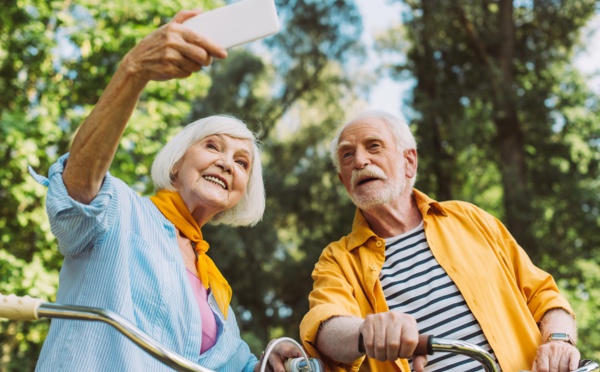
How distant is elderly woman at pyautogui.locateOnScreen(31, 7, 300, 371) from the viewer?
1389 millimetres

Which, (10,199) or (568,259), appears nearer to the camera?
(10,199)

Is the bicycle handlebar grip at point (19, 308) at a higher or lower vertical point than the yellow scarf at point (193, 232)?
higher

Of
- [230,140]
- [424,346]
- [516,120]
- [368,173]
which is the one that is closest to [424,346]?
[424,346]

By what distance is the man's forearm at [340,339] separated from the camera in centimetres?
167

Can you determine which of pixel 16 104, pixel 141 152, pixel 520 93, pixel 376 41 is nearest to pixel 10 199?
pixel 16 104

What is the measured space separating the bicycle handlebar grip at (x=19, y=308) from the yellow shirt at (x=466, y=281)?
0.95 m

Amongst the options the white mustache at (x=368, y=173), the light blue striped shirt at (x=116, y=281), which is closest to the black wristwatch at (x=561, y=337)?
the white mustache at (x=368, y=173)

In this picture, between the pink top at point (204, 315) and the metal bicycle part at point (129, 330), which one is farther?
the pink top at point (204, 315)

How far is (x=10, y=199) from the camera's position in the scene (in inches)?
268

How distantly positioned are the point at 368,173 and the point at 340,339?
3.07 feet

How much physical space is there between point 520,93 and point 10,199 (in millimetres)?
9669

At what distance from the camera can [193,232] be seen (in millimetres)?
2207

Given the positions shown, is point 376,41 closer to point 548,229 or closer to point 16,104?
point 548,229

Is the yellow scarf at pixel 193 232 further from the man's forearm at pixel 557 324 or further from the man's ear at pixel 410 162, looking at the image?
the man's forearm at pixel 557 324
